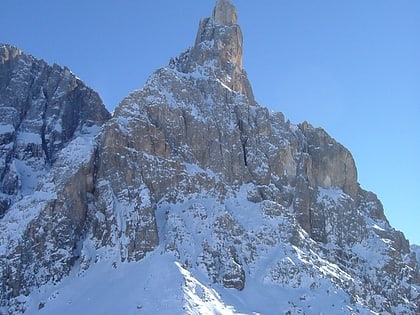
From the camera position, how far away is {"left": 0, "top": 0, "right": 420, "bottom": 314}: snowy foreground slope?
153 m

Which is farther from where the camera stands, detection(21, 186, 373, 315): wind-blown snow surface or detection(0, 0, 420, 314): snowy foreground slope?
detection(0, 0, 420, 314): snowy foreground slope

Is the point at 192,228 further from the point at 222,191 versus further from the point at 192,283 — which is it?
the point at 192,283

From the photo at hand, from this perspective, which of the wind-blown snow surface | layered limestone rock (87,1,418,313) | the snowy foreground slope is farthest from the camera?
layered limestone rock (87,1,418,313)

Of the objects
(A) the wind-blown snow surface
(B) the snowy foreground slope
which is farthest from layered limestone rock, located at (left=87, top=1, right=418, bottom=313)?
(A) the wind-blown snow surface

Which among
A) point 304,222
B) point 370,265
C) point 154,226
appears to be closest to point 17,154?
point 154,226

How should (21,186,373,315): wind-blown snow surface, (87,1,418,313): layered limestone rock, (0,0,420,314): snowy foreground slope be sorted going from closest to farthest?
1. (21,186,373,315): wind-blown snow surface
2. (0,0,420,314): snowy foreground slope
3. (87,1,418,313): layered limestone rock

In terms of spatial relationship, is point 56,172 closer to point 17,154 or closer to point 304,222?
point 17,154

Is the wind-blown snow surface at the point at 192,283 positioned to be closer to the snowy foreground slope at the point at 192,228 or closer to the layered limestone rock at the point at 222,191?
the snowy foreground slope at the point at 192,228

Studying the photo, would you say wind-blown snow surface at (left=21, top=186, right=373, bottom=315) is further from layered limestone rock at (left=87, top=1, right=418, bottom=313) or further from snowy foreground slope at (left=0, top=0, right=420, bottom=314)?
layered limestone rock at (left=87, top=1, right=418, bottom=313)

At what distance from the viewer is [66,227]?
6629 inches

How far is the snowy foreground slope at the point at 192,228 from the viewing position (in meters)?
153

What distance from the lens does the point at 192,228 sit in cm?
16450

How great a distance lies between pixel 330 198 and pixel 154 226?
176 feet

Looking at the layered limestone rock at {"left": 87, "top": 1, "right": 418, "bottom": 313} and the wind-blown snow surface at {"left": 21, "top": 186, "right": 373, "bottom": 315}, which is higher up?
the layered limestone rock at {"left": 87, "top": 1, "right": 418, "bottom": 313}
